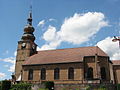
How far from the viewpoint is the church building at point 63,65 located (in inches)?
1334

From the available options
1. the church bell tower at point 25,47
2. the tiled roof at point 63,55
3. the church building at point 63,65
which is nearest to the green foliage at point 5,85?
the church building at point 63,65

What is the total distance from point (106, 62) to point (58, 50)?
42.2 feet

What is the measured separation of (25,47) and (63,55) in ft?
38.9

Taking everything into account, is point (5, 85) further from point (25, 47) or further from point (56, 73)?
point (25, 47)

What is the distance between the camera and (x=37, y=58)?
41.4 meters

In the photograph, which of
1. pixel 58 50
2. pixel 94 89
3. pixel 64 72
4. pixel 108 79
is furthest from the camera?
pixel 58 50

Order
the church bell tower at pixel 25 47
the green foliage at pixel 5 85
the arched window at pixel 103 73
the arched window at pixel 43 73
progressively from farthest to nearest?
1. the church bell tower at pixel 25 47
2. the arched window at pixel 43 73
3. the arched window at pixel 103 73
4. the green foliage at pixel 5 85

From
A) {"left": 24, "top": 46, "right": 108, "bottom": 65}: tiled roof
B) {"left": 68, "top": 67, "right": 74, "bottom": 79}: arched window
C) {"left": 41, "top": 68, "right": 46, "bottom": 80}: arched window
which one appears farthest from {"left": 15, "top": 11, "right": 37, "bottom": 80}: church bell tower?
{"left": 68, "top": 67, "right": 74, "bottom": 79}: arched window

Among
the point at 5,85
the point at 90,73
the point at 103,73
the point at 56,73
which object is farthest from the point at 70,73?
the point at 5,85

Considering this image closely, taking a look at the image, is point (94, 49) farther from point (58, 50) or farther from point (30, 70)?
point (30, 70)

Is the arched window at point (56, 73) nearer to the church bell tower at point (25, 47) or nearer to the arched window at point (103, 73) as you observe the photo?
the arched window at point (103, 73)

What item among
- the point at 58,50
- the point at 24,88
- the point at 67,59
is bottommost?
the point at 24,88

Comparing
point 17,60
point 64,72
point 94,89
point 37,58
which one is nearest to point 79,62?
point 64,72

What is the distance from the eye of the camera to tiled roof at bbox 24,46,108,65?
36.1 m
